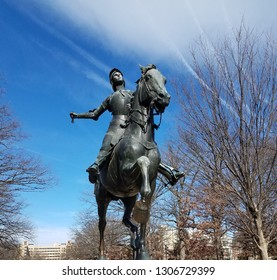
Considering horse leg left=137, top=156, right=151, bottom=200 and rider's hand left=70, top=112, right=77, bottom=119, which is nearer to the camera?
horse leg left=137, top=156, right=151, bottom=200

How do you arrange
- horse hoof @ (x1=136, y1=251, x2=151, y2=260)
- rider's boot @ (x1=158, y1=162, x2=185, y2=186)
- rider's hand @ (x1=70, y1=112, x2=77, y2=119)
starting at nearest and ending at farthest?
horse hoof @ (x1=136, y1=251, x2=151, y2=260) → rider's boot @ (x1=158, y1=162, x2=185, y2=186) → rider's hand @ (x1=70, y1=112, x2=77, y2=119)

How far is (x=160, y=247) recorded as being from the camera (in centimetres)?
2931

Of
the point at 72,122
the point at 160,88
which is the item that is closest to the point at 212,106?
→ the point at 72,122

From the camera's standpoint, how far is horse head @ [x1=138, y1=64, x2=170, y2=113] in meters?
4.94

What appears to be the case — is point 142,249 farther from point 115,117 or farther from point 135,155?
point 115,117

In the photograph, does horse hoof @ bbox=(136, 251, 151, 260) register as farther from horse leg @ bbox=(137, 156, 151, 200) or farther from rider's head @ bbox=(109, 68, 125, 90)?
rider's head @ bbox=(109, 68, 125, 90)

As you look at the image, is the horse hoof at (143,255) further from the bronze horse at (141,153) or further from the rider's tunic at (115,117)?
the rider's tunic at (115,117)

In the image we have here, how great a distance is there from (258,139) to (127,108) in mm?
7305

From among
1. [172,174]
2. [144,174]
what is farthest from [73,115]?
[144,174]

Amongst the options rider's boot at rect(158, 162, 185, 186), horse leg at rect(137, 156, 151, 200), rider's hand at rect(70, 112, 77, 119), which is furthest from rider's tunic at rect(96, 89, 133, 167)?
horse leg at rect(137, 156, 151, 200)

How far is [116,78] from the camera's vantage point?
258 inches

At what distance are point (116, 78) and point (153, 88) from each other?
164cm
